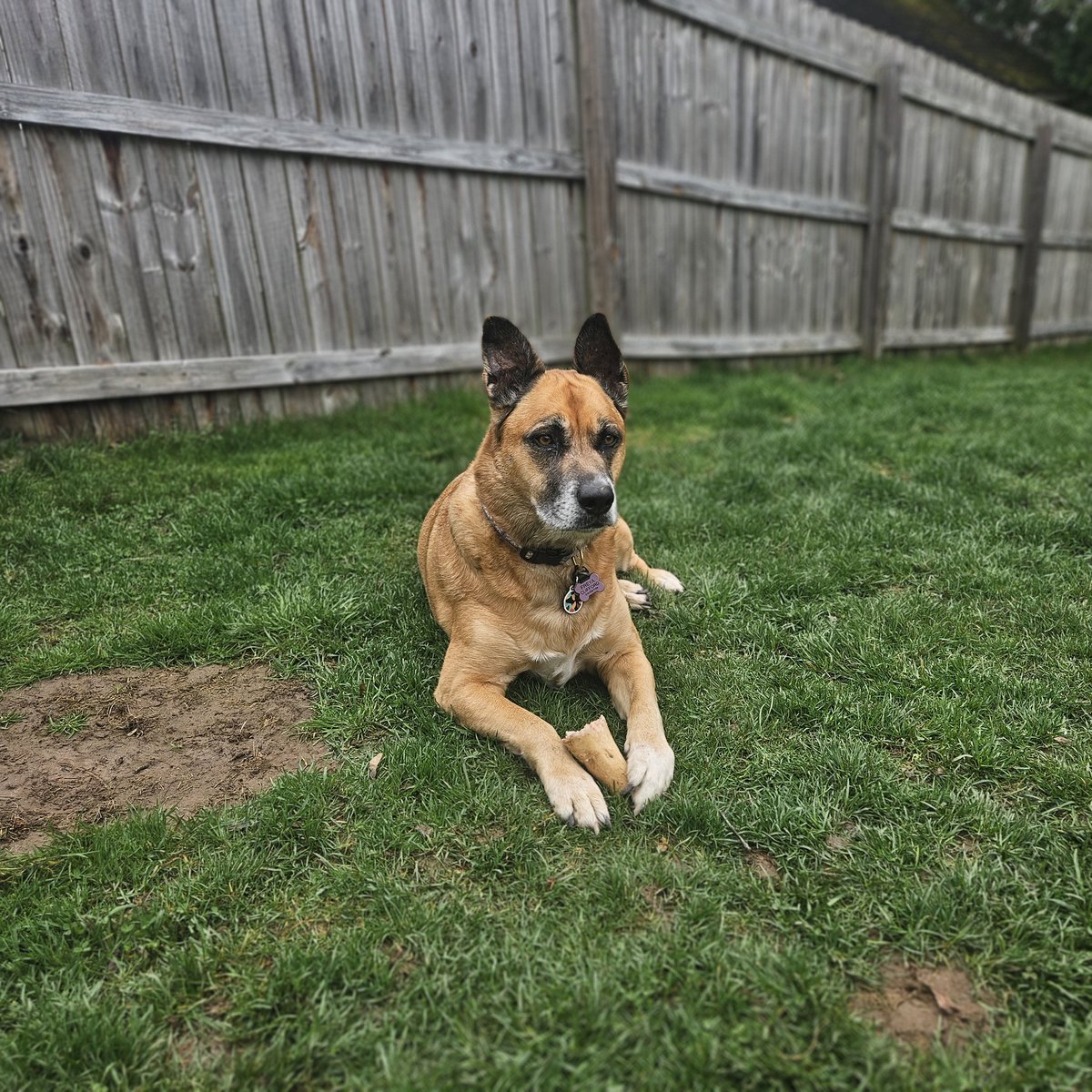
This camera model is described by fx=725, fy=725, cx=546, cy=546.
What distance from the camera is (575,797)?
2135 mm

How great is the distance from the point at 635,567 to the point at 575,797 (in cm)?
162

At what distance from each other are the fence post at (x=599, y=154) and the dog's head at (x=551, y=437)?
399cm

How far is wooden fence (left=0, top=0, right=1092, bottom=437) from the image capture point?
14.4 feet

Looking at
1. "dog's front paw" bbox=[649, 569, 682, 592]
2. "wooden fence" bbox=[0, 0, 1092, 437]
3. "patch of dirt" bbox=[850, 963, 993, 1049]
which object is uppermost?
"wooden fence" bbox=[0, 0, 1092, 437]

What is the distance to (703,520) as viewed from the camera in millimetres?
4234

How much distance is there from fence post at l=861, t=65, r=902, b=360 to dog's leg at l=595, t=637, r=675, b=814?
27.9 feet

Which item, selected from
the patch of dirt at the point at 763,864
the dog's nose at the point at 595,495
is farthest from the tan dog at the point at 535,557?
the patch of dirt at the point at 763,864

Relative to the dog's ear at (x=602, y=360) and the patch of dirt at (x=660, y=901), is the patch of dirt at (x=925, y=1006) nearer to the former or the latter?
the patch of dirt at (x=660, y=901)

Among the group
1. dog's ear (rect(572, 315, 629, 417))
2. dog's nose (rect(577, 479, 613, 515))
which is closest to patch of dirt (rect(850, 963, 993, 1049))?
dog's nose (rect(577, 479, 613, 515))

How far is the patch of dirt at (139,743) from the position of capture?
220 centimetres

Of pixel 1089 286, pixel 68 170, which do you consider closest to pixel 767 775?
pixel 68 170

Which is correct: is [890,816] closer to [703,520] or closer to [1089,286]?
[703,520]

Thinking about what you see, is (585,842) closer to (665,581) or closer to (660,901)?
(660,901)

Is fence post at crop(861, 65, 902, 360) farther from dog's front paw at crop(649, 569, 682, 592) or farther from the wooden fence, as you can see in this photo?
dog's front paw at crop(649, 569, 682, 592)
